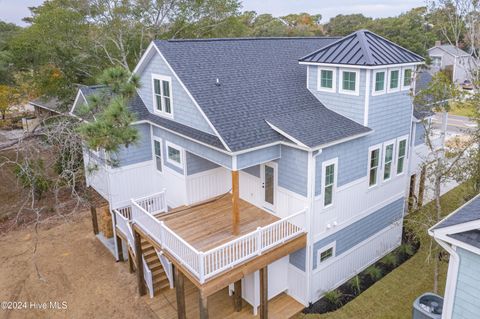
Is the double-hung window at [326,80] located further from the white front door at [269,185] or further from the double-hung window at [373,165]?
the white front door at [269,185]

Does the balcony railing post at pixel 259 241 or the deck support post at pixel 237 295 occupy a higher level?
the balcony railing post at pixel 259 241

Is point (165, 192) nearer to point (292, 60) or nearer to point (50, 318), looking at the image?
point (50, 318)

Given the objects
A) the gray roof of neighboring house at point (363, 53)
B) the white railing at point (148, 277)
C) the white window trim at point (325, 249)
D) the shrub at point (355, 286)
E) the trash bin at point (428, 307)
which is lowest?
the shrub at point (355, 286)

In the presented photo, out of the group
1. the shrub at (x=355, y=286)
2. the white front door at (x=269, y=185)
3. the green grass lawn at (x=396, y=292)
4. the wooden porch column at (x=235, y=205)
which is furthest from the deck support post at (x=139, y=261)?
the shrub at (x=355, y=286)

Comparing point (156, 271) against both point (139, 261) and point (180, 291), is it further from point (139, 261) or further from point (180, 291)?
point (180, 291)

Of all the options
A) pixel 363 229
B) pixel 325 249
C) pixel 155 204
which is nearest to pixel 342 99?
pixel 363 229

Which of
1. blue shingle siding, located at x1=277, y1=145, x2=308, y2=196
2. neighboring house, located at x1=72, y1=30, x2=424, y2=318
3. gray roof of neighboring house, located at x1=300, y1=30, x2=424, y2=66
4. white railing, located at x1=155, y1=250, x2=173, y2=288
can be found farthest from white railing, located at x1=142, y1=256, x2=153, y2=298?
gray roof of neighboring house, located at x1=300, y1=30, x2=424, y2=66
